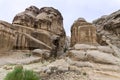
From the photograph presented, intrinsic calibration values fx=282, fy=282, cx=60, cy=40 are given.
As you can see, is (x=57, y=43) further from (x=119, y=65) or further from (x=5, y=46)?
(x=119, y=65)

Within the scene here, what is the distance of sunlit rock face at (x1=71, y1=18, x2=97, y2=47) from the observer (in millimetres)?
24812

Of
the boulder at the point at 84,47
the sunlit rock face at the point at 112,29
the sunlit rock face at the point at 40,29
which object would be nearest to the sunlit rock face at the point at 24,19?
the sunlit rock face at the point at 40,29

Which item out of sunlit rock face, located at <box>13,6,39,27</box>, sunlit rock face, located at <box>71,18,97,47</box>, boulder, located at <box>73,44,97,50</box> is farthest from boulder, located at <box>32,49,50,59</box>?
sunlit rock face, located at <box>13,6,39,27</box>

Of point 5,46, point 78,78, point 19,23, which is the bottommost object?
point 78,78

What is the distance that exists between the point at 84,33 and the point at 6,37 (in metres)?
7.93

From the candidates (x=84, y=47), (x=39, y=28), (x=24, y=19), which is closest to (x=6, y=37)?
(x=24, y=19)

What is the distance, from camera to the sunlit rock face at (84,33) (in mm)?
24812

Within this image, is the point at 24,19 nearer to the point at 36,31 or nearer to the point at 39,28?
the point at 36,31

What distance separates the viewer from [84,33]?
2516cm

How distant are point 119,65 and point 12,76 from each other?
8921 mm

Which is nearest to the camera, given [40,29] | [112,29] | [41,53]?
[41,53]

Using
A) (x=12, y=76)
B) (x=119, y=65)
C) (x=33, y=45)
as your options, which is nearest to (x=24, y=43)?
(x=33, y=45)

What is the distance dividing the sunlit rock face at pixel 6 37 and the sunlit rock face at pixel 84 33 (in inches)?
255

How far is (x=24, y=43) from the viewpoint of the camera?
30.0 meters
